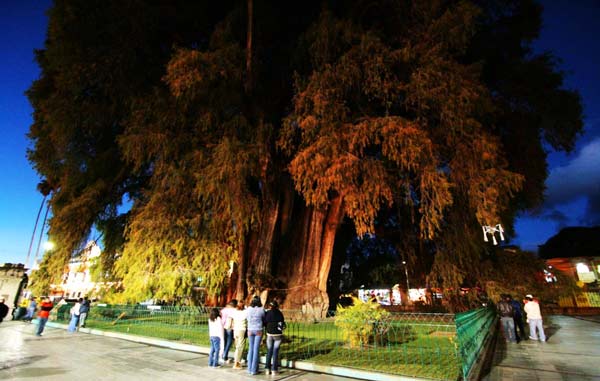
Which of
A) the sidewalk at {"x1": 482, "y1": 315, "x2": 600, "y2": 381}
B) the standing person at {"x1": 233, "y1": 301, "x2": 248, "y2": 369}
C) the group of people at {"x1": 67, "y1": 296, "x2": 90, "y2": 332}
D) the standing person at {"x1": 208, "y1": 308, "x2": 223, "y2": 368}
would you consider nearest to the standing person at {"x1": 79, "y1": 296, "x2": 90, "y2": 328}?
the group of people at {"x1": 67, "y1": 296, "x2": 90, "y2": 332}

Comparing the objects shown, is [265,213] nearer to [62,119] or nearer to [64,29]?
[62,119]

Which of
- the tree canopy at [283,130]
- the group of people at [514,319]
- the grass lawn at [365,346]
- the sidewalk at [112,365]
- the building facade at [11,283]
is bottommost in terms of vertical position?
the sidewalk at [112,365]

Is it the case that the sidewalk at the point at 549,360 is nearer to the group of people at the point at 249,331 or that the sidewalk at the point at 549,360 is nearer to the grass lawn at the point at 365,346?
the grass lawn at the point at 365,346

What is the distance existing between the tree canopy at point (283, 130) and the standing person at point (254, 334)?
5.04m

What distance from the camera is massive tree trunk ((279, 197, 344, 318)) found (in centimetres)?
1386

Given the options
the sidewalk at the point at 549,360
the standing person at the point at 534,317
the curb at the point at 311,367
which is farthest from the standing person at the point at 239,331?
the standing person at the point at 534,317

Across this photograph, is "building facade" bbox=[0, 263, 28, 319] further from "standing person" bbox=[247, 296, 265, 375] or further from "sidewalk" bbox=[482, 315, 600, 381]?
"sidewalk" bbox=[482, 315, 600, 381]

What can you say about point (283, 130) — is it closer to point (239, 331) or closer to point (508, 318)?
point (239, 331)

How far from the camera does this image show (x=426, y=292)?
14062 millimetres

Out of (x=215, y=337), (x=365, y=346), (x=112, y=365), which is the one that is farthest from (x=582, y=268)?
(x=112, y=365)

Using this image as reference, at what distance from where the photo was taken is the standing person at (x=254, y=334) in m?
6.44

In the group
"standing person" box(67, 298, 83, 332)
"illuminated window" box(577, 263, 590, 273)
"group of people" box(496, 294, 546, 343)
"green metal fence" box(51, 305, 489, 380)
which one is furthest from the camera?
"illuminated window" box(577, 263, 590, 273)

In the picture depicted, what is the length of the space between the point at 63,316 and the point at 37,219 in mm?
11690

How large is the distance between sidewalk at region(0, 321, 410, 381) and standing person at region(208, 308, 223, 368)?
20cm
